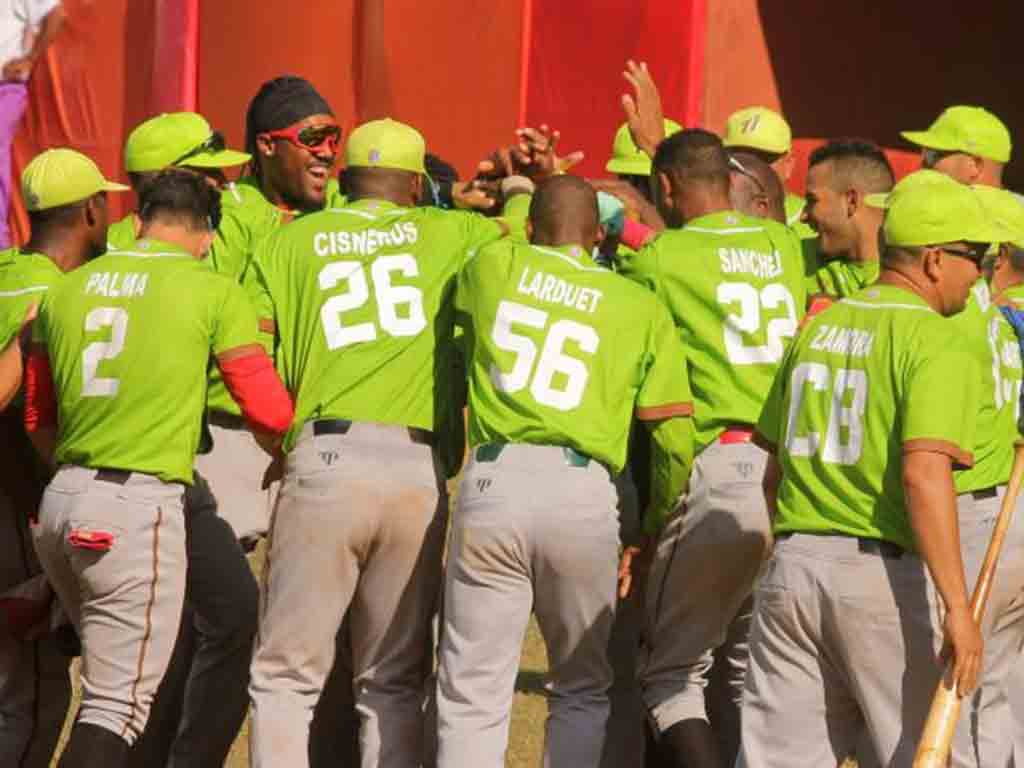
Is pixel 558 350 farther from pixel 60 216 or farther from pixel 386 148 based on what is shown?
pixel 60 216

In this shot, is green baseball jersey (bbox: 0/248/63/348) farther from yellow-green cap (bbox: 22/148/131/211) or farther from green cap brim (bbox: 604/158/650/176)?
green cap brim (bbox: 604/158/650/176)

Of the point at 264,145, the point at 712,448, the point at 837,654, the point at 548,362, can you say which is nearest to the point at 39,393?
the point at 264,145

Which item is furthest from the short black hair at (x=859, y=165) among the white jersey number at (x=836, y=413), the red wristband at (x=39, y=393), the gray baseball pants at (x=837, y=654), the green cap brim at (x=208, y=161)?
the red wristband at (x=39, y=393)

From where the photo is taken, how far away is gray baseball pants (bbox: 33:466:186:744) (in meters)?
7.00

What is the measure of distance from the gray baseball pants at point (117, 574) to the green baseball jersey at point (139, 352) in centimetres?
9

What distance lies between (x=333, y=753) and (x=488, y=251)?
6.44 feet

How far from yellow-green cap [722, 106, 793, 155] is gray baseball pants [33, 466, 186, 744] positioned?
2.95 meters

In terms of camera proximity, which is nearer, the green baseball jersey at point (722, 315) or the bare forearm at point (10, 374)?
the bare forearm at point (10, 374)

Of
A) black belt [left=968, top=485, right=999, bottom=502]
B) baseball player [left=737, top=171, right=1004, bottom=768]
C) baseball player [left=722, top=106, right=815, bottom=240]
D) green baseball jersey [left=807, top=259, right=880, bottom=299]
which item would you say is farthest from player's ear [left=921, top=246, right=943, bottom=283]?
baseball player [left=722, top=106, right=815, bottom=240]

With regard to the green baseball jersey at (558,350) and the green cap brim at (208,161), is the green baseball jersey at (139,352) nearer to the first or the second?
the green baseball jersey at (558,350)

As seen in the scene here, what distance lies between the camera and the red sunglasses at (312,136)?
8.34 metres

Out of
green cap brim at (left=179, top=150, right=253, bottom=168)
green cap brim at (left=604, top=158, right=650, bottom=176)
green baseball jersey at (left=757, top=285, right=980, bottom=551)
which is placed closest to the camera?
green baseball jersey at (left=757, top=285, right=980, bottom=551)

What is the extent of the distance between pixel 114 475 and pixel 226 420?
108 cm

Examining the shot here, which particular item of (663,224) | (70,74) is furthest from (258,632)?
(70,74)
